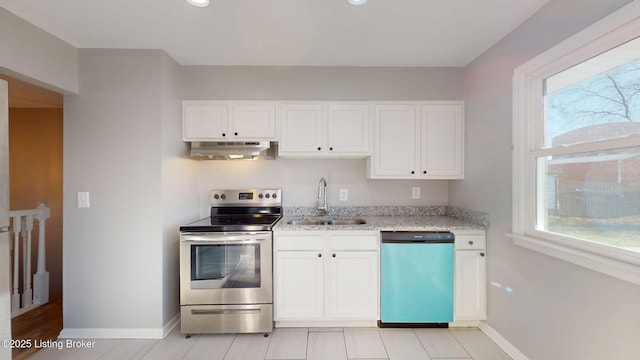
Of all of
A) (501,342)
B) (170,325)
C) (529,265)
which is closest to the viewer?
(529,265)

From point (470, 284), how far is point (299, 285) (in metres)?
1.49

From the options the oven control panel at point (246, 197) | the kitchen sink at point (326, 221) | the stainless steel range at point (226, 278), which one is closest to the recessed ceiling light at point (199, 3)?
the stainless steel range at point (226, 278)

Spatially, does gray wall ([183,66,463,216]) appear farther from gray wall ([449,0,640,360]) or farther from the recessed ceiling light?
the recessed ceiling light

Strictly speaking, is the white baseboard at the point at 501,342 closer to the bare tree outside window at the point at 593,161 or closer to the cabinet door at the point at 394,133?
the bare tree outside window at the point at 593,161

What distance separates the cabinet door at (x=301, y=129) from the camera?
273cm

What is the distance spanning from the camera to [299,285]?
243 cm

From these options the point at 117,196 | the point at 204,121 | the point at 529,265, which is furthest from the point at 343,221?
the point at 117,196

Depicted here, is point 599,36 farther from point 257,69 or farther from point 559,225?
point 257,69

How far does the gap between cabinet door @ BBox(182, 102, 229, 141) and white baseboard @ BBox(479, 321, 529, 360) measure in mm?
2904

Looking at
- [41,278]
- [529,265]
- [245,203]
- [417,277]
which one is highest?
[245,203]

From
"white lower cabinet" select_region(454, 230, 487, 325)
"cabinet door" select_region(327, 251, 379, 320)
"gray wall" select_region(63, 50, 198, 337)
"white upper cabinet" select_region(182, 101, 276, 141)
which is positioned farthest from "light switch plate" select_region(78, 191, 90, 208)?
"white lower cabinet" select_region(454, 230, 487, 325)

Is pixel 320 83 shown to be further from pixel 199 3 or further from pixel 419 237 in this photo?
pixel 419 237

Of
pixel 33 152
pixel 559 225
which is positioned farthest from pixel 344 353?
pixel 33 152

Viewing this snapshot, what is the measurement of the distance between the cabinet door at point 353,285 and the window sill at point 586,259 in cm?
113
